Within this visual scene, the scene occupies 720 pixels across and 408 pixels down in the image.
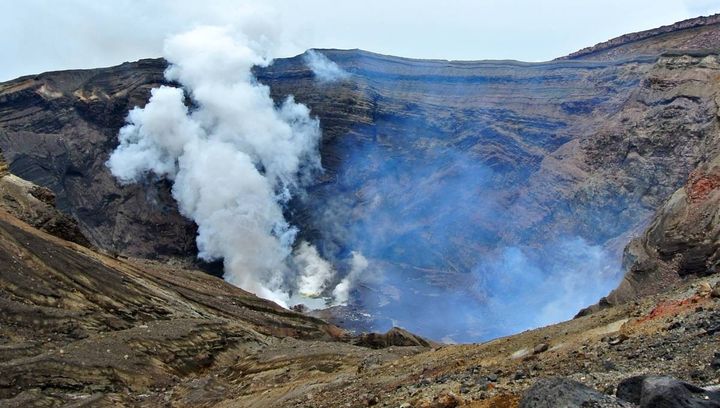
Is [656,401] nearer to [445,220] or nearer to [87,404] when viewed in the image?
[87,404]

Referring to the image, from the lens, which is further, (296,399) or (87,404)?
(87,404)

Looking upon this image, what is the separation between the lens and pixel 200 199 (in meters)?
50.8

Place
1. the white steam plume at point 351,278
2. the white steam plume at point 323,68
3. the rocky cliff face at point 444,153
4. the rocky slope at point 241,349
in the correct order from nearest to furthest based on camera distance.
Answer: the rocky slope at point 241,349, the rocky cliff face at point 444,153, the white steam plume at point 351,278, the white steam plume at point 323,68

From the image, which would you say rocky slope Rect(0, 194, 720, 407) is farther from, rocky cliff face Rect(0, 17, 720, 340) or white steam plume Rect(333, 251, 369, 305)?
rocky cliff face Rect(0, 17, 720, 340)

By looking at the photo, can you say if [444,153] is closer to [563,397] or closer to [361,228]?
[361,228]

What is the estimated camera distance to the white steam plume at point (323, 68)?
5459cm

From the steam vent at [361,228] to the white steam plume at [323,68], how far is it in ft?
0.78

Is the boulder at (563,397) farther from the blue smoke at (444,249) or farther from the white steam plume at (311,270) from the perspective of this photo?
the white steam plume at (311,270)

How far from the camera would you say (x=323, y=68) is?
181 ft

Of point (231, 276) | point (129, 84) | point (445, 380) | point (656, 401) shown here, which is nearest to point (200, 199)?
point (231, 276)

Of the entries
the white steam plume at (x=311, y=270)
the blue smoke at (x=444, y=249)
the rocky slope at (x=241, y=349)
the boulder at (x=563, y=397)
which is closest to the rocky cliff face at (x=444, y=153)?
the blue smoke at (x=444, y=249)

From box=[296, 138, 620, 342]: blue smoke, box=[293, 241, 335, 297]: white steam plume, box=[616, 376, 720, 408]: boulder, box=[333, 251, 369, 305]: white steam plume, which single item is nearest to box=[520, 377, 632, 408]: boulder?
box=[616, 376, 720, 408]: boulder

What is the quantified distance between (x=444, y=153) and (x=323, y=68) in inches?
468

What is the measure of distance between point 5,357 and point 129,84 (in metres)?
40.0
